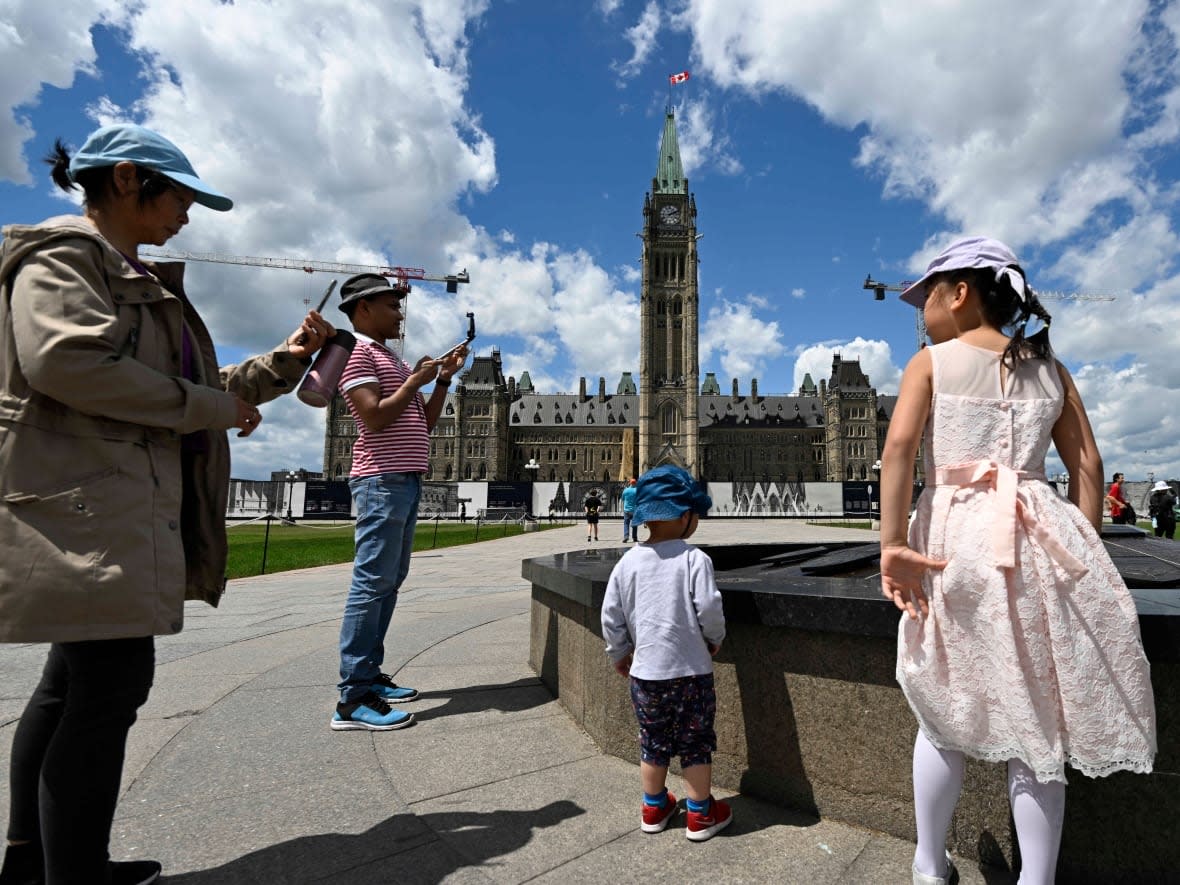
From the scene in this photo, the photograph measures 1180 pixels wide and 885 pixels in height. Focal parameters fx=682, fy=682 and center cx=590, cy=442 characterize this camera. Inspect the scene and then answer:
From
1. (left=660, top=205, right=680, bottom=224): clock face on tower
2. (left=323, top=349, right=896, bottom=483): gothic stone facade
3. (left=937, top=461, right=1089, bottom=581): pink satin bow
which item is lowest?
(left=937, top=461, right=1089, bottom=581): pink satin bow

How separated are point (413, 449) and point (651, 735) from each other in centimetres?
197

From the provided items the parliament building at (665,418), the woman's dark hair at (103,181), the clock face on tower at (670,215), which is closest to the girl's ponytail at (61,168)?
the woman's dark hair at (103,181)

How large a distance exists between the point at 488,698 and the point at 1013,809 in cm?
265

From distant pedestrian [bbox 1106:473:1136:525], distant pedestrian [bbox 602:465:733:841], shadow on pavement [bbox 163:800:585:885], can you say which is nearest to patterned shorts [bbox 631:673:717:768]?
distant pedestrian [bbox 602:465:733:841]

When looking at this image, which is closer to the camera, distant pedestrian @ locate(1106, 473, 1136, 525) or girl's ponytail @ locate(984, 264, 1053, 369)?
girl's ponytail @ locate(984, 264, 1053, 369)

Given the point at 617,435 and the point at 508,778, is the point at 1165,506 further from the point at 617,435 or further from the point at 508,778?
the point at 617,435

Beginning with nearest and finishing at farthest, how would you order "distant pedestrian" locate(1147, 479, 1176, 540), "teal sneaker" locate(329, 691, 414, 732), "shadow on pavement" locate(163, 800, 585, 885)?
"shadow on pavement" locate(163, 800, 585, 885) < "teal sneaker" locate(329, 691, 414, 732) < "distant pedestrian" locate(1147, 479, 1176, 540)

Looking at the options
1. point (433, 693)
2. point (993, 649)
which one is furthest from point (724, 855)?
point (433, 693)

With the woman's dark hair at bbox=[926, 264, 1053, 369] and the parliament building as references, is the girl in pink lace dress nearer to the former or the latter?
the woman's dark hair at bbox=[926, 264, 1053, 369]

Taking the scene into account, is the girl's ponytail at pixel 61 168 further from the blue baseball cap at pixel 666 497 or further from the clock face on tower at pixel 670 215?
the clock face on tower at pixel 670 215

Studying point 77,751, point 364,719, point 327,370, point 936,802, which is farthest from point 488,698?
point 936,802

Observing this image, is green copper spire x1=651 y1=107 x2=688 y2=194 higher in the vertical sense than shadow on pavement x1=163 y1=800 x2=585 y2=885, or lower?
higher

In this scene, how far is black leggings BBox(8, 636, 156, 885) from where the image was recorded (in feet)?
5.56

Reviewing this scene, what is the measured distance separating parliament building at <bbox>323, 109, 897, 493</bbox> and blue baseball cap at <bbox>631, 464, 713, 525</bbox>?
275ft
